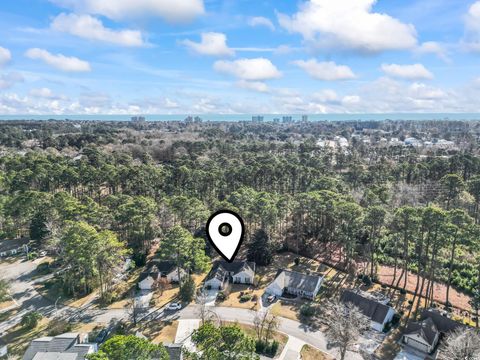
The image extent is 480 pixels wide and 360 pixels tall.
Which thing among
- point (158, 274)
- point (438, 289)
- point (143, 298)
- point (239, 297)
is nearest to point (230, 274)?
point (239, 297)

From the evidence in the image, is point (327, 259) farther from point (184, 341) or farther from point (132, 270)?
point (132, 270)

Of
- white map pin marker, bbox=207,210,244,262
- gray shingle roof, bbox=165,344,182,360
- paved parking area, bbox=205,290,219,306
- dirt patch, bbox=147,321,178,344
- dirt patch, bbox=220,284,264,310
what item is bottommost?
→ paved parking area, bbox=205,290,219,306

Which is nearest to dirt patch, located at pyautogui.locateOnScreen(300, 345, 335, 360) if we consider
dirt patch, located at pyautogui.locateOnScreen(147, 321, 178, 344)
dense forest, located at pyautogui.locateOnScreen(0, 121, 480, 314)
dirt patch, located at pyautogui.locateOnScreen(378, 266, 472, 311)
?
dirt patch, located at pyautogui.locateOnScreen(147, 321, 178, 344)

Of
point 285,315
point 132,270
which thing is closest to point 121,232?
point 132,270

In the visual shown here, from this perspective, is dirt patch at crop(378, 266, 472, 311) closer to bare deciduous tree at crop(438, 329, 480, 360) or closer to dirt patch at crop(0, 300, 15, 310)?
bare deciduous tree at crop(438, 329, 480, 360)

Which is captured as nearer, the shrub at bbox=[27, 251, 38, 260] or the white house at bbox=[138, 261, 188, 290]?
the white house at bbox=[138, 261, 188, 290]

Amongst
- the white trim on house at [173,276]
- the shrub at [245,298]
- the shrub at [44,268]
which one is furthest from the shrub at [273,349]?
the shrub at [44,268]

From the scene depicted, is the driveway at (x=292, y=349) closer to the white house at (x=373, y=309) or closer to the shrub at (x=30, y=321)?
the white house at (x=373, y=309)
